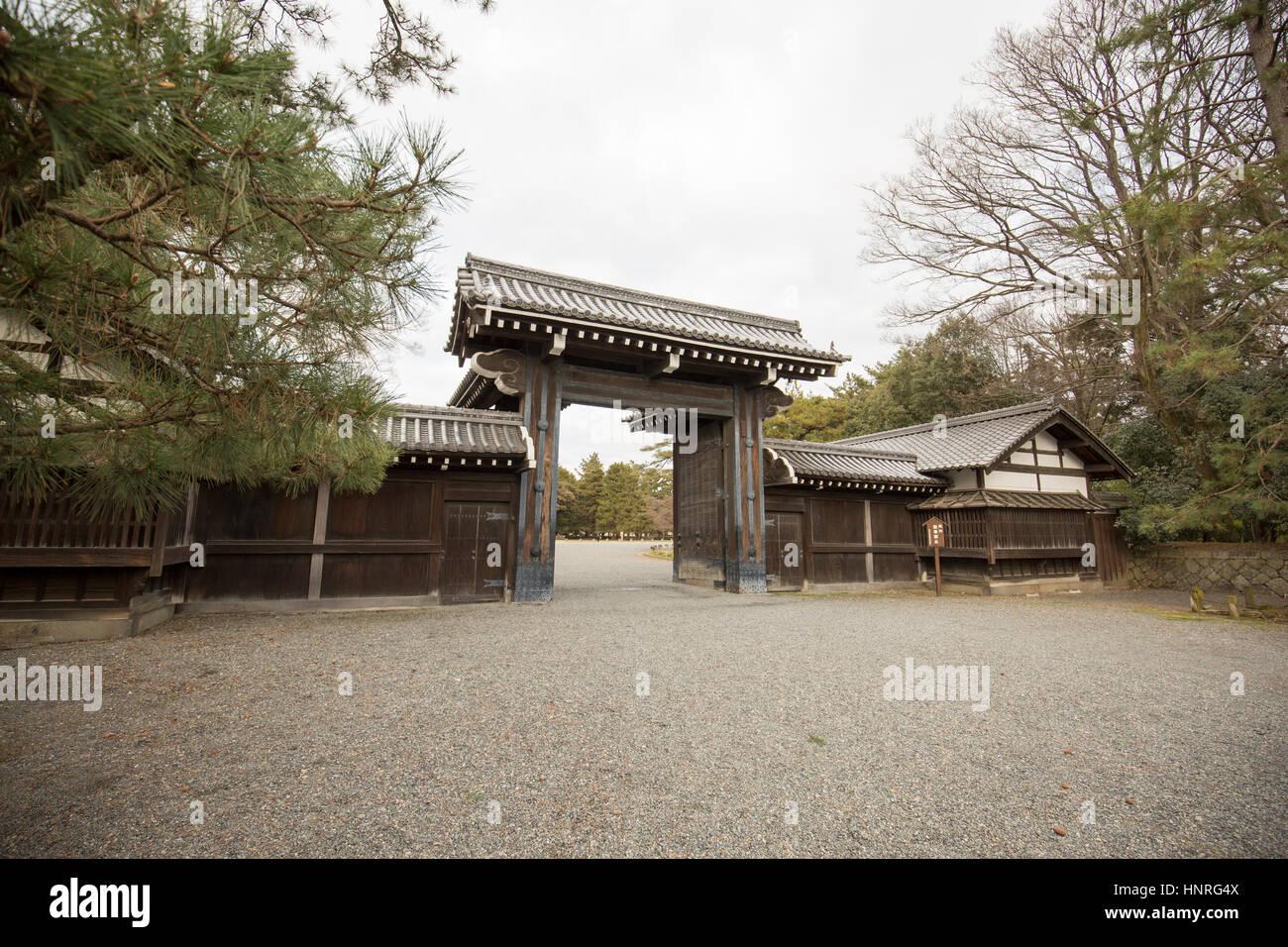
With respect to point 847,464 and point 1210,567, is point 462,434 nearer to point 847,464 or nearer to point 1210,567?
point 847,464

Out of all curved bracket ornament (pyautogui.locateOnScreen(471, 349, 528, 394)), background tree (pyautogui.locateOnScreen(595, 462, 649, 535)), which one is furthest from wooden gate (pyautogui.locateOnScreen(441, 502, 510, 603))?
background tree (pyautogui.locateOnScreen(595, 462, 649, 535))

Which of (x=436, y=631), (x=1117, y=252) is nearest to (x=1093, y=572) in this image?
(x=1117, y=252)

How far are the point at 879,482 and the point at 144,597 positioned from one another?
1267cm

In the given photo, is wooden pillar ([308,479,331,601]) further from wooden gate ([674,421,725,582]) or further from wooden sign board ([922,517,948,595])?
wooden sign board ([922,517,948,595])

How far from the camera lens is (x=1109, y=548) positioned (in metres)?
13.5

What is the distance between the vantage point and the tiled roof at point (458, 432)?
8.20 meters

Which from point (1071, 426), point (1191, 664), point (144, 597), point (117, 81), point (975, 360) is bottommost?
point (1191, 664)

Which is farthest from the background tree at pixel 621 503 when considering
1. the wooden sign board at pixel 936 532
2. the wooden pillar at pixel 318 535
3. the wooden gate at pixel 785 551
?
the wooden pillar at pixel 318 535

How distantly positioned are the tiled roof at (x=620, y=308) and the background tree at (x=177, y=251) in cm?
562

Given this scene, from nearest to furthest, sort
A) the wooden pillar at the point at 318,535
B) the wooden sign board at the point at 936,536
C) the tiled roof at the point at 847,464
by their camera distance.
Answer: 1. the wooden pillar at the point at 318,535
2. the tiled roof at the point at 847,464
3. the wooden sign board at the point at 936,536

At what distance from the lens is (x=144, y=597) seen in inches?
243

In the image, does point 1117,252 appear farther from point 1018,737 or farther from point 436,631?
point 436,631

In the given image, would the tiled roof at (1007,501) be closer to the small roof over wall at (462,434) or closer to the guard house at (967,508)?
the guard house at (967,508)

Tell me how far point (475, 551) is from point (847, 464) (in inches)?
338
